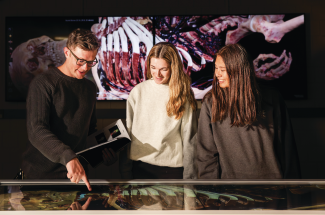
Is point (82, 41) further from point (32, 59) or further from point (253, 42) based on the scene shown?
point (253, 42)

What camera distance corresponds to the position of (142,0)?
302 centimetres

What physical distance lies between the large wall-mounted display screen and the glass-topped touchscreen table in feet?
6.23

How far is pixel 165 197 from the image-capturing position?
0.93 m

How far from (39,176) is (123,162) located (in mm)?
489

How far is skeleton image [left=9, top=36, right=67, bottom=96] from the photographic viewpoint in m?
2.90

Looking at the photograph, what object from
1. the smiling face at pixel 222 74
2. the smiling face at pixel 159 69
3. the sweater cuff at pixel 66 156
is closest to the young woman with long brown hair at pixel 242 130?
the smiling face at pixel 222 74

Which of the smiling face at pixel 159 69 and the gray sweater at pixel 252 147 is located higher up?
the smiling face at pixel 159 69

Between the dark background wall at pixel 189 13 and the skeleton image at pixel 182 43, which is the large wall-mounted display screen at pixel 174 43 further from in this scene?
the dark background wall at pixel 189 13

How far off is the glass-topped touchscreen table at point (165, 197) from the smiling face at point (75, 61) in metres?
0.59

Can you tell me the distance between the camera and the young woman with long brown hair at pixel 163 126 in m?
1.56

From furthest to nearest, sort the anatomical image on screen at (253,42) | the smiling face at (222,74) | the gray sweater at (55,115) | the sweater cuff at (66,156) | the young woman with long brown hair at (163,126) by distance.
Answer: the anatomical image on screen at (253,42)
the young woman with long brown hair at (163,126)
the smiling face at (222,74)
the gray sweater at (55,115)
the sweater cuff at (66,156)

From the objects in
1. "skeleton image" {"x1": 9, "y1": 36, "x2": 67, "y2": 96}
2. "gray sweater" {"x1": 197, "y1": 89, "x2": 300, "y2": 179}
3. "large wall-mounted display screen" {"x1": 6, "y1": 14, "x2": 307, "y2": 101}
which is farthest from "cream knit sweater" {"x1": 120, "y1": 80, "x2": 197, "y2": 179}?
"skeleton image" {"x1": 9, "y1": 36, "x2": 67, "y2": 96}

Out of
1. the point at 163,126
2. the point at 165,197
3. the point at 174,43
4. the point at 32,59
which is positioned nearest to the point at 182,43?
the point at 174,43

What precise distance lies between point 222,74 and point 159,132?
51 cm
